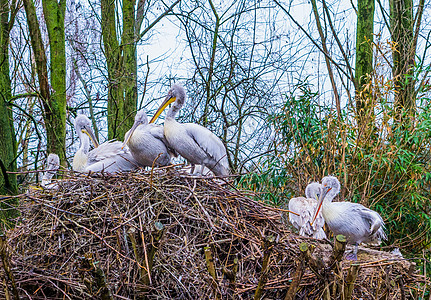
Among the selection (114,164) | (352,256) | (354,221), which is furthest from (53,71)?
(352,256)

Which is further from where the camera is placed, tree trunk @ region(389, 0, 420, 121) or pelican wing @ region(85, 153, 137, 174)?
tree trunk @ region(389, 0, 420, 121)

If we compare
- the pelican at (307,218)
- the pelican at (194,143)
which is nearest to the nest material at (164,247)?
the pelican at (194,143)

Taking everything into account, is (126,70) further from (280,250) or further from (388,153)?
(280,250)

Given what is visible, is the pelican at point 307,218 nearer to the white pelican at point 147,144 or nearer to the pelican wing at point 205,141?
the pelican wing at point 205,141

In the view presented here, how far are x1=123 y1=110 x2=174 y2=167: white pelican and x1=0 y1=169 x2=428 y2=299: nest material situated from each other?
3.28 feet

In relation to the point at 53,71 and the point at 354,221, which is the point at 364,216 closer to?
the point at 354,221

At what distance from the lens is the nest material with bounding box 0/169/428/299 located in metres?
2.84

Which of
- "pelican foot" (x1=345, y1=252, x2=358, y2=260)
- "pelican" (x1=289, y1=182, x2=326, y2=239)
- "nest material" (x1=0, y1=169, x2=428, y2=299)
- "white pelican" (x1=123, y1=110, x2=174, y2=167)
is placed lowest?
"pelican foot" (x1=345, y1=252, x2=358, y2=260)

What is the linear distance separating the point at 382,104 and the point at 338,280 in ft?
13.8

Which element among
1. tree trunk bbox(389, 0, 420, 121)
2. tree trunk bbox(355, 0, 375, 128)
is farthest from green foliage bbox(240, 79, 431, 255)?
tree trunk bbox(355, 0, 375, 128)

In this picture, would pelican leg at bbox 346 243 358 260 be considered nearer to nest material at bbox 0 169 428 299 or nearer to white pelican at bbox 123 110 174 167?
nest material at bbox 0 169 428 299

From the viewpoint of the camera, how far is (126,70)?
24.8ft

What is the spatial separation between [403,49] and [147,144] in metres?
4.25

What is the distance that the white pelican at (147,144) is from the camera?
4918 mm
